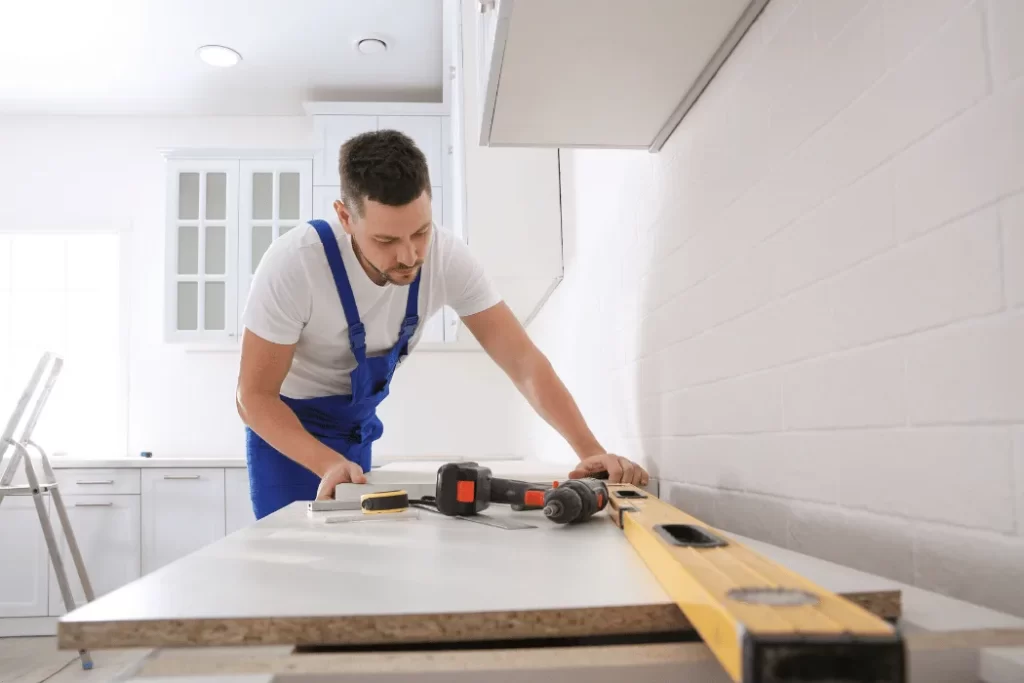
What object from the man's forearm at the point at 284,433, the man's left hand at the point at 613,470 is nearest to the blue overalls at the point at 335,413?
the man's forearm at the point at 284,433

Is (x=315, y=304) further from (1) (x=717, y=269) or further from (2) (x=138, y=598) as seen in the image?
(2) (x=138, y=598)

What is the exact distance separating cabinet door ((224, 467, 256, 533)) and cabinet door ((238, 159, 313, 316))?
2.93ft

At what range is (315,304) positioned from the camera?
5.82ft

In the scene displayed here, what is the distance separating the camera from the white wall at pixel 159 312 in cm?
448

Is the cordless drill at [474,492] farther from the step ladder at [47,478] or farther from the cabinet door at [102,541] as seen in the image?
the cabinet door at [102,541]

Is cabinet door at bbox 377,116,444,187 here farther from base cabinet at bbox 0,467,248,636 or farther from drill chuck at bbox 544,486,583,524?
drill chuck at bbox 544,486,583,524

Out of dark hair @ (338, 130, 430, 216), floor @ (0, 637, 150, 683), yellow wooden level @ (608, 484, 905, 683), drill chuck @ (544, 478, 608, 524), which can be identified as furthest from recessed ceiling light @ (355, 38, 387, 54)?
yellow wooden level @ (608, 484, 905, 683)

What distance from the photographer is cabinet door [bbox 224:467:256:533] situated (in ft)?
12.7

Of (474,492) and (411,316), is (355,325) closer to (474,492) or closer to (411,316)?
(411,316)

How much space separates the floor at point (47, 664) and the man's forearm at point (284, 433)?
1.95 m

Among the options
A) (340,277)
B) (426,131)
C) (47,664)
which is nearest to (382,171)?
(340,277)

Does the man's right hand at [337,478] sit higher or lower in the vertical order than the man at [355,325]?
lower

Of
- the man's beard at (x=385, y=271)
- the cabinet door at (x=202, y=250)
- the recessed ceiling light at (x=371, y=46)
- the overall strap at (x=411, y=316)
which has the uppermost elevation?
the recessed ceiling light at (x=371, y=46)

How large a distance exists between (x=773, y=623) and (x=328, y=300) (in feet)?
4.96
